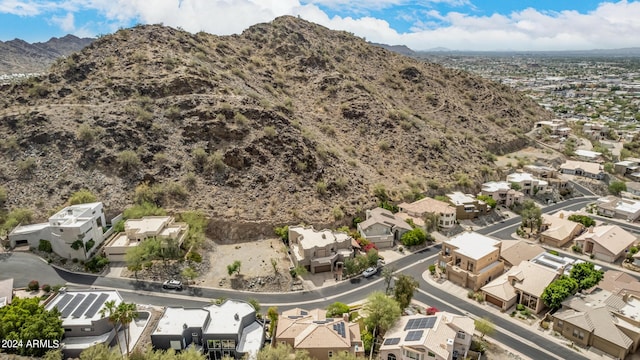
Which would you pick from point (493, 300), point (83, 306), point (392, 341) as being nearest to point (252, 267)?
point (83, 306)

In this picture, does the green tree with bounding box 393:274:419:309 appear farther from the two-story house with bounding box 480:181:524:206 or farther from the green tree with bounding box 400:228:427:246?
the two-story house with bounding box 480:181:524:206

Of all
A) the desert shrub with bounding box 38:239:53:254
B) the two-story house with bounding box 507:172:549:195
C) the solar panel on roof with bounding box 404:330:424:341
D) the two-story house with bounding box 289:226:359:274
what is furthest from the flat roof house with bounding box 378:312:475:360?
the two-story house with bounding box 507:172:549:195

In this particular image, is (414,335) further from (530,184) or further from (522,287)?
(530,184)

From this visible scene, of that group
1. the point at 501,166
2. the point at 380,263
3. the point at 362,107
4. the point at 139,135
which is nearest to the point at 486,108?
the point at 501,166

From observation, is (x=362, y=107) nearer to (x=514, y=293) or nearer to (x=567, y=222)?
(x=567, y=222)

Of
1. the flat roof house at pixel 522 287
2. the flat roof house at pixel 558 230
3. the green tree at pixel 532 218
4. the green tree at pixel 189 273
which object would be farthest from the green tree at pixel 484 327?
the green tree at pixel 189 273

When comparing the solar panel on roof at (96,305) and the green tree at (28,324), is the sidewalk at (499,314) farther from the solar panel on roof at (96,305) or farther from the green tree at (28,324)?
the green tree at (28,324)
